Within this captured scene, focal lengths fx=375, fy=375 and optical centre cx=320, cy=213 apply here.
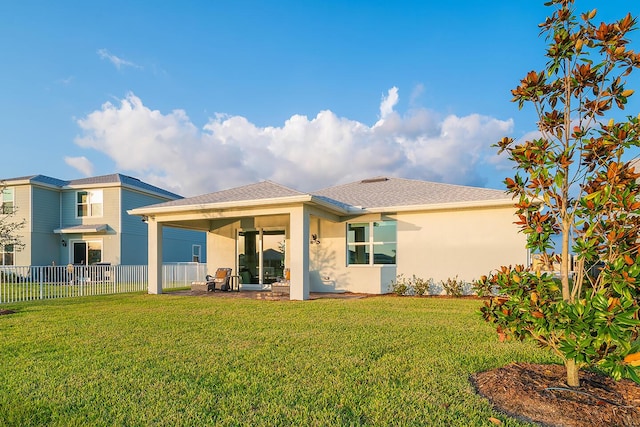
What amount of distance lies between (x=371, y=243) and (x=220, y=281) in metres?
6.21

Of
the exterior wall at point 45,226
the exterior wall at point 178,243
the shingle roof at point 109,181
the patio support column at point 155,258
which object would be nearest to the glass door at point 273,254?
the patio support column at point 155,258

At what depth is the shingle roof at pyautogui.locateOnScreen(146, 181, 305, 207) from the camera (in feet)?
39.4

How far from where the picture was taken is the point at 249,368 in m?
4.64

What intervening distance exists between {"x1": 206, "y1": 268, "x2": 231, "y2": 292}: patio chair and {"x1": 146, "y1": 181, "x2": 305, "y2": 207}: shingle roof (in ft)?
10.8

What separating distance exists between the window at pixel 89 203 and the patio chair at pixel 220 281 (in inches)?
461

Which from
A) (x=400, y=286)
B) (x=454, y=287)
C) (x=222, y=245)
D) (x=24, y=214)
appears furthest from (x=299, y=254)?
(x=24, y=214)

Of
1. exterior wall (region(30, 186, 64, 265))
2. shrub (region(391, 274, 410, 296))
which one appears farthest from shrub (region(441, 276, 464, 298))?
exterior wall (region(30, 186, 64, 265))

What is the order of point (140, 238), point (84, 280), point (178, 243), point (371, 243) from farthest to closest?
point (178, 243) → point (140, 238) → point (371, 243) → point (84, 280)

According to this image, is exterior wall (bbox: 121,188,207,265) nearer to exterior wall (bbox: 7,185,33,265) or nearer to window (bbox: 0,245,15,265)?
exterior wall (bbox: 7,185,33,265)

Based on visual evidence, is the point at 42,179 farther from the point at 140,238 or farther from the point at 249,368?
the point at 249,368

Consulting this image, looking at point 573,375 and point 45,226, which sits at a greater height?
point 45,226

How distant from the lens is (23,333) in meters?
6.98

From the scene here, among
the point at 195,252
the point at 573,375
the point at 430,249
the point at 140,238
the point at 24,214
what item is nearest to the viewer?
the point at 573,375

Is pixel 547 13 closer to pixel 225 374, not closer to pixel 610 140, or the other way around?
pixel 610 140
